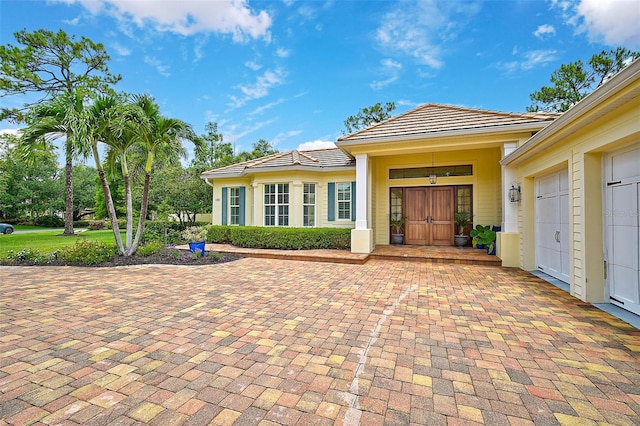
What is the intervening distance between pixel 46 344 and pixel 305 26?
1182cm

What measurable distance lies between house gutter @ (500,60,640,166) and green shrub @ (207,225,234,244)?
31.8 ft

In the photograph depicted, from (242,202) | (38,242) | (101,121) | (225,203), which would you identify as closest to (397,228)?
(242,202)

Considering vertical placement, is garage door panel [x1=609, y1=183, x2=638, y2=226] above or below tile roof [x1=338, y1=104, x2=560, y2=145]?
below

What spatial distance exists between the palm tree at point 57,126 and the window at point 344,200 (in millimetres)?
7846

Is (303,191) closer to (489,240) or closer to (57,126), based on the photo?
(489,240)

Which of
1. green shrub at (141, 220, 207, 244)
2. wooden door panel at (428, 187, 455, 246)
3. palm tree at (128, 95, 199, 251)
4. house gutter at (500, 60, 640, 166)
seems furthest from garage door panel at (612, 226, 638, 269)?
green shrub at (141, 220, 207, 244)

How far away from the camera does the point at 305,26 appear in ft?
35.8

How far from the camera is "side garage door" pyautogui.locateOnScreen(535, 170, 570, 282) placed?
205 inches

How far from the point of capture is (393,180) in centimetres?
1045

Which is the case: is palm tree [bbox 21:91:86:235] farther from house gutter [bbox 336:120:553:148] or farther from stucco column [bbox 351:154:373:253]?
stucco column [bbox 351:154:373:253]

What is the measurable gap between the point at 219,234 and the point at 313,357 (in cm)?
965

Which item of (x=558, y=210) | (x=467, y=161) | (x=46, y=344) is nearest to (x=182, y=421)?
(x=46, y=344)

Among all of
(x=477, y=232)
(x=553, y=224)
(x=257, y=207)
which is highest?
(x=257, y=207)

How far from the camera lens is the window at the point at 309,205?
11344mm
